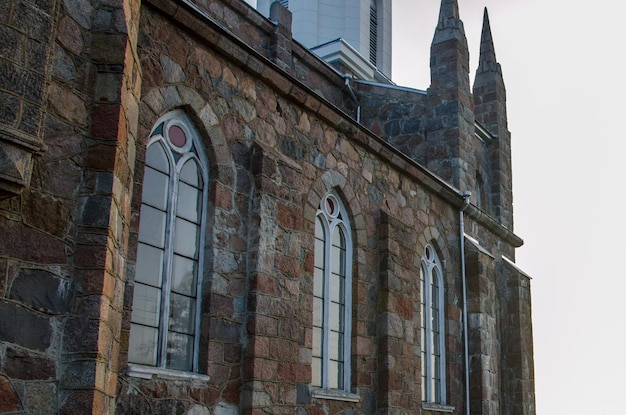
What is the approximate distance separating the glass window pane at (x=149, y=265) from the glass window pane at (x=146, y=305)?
74 mm

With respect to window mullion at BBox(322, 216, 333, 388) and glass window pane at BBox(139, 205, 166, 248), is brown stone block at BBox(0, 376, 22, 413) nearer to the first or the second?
glass window pane at BBox(139, 205, 166, 248)

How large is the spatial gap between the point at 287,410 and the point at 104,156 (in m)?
4.27

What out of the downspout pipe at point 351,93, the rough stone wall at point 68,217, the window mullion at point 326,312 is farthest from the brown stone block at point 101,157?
the downspout pipe at point 351,93

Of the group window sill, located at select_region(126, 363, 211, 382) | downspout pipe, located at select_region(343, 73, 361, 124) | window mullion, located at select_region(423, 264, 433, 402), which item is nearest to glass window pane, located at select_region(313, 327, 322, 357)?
window sill, located at select_region(126, 363, 211, 382)

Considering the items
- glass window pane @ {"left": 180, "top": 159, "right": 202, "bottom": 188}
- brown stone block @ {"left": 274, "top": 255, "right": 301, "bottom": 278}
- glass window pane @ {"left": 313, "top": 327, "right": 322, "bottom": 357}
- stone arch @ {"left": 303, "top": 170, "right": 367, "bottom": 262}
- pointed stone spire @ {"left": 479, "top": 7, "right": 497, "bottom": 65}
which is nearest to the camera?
glass window pane @ {"left": 180, "top": 159, "right": 202, "bottom": 188}

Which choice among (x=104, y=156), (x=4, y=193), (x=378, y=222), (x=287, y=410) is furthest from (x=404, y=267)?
(x=4, y=193)

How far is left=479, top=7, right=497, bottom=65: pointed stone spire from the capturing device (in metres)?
20.5

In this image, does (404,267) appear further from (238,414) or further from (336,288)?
(238,414)

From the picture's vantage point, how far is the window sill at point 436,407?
12742mm

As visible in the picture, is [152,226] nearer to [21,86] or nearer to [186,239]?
[186,239]

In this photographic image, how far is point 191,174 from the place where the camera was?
905cm

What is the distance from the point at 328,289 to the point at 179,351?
3.02m

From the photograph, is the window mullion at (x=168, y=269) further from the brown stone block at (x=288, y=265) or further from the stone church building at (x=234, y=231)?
the brown stone block at (x=288, y=265)

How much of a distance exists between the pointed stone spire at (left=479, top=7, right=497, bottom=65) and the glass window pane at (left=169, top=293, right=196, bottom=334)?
44.6 ft
